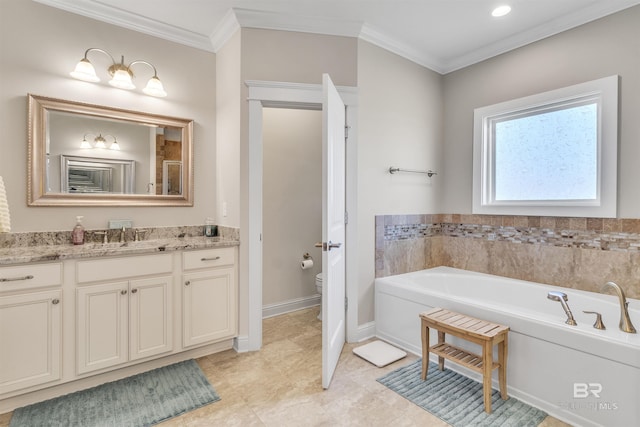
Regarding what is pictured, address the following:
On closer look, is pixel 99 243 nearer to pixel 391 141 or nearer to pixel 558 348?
pixel 391 141

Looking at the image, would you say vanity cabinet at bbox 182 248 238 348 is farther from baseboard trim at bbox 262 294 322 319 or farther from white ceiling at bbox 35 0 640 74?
white ceiling at bbox 35 0 640 74

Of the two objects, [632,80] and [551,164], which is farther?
[551,164]

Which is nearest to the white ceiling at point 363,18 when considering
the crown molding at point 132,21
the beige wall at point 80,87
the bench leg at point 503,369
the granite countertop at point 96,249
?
the crown molding at point 132,21

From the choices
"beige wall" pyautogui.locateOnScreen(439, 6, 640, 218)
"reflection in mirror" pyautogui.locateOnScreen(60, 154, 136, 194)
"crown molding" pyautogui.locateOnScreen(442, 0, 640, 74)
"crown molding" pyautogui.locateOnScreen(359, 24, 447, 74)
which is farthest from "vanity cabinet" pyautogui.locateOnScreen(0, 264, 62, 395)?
"crown molding" pyautogui.locateOnScreen(442, 0, 640, 74)

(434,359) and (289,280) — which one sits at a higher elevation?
(289,280)

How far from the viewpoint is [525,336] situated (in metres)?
1.91

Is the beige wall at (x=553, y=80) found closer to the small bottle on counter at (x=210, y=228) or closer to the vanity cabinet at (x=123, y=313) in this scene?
the small bottle on counter at (x=210, y=228)

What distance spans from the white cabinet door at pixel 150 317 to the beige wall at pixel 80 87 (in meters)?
0.65

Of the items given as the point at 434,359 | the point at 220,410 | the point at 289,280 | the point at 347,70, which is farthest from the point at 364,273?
the point at 347,70

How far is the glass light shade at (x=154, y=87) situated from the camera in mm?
2459

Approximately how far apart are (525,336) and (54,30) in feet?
12.3

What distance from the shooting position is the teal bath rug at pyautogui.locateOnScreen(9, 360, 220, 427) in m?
1.72

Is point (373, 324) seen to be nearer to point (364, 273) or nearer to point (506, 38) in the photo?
point (364, 273)

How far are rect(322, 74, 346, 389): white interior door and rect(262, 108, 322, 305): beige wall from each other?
1.05 m
